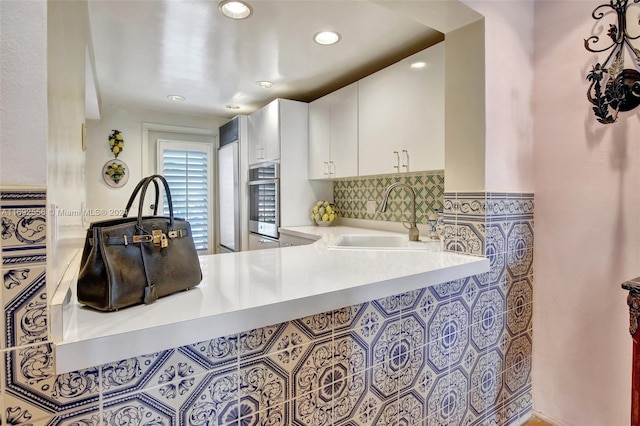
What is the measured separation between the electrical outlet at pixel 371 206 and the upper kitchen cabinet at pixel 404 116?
416mm

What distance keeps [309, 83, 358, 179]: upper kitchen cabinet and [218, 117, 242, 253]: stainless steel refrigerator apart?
1.06m

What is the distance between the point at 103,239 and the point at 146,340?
240 mm

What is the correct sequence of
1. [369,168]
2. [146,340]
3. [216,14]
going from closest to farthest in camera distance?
[146,340] → [216,14] → [369,168]

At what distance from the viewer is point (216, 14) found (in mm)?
1764

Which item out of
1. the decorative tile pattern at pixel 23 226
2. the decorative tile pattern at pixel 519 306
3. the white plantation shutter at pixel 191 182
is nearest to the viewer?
the decorative tile pattern at pixel 23 226

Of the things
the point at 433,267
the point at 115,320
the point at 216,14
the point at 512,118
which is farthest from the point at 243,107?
the point at 115,320

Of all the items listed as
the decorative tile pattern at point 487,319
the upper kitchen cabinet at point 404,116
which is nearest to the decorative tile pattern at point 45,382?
the decorative tile pattern at point 487,319

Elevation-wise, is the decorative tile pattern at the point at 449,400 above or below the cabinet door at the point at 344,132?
below

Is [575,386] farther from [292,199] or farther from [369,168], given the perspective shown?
[292,199]

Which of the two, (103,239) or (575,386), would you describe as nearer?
(103,239)

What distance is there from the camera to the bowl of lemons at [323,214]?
3016 millimetres

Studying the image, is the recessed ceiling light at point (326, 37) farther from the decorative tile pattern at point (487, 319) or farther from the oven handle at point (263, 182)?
the decorative tile pattern at point (487, 319)

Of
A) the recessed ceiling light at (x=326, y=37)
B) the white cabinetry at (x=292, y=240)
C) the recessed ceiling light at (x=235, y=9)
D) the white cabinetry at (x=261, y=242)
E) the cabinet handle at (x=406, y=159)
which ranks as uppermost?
the recessed ceiling light at (x=326, y=37)

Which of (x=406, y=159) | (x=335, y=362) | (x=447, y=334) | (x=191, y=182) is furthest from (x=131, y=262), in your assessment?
(x=191, y=182)
